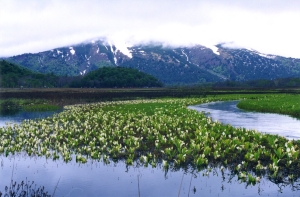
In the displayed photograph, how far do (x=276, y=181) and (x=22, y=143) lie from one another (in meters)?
15.6

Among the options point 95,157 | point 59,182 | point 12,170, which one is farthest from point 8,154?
point 59,182

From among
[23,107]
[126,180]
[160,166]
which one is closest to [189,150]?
[160,166]

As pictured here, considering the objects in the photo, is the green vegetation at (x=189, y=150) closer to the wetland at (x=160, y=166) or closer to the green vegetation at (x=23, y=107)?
the wetland at (x=160, y=166)

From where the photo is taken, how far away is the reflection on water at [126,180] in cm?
1409

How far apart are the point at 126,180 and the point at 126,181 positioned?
0.39 ft

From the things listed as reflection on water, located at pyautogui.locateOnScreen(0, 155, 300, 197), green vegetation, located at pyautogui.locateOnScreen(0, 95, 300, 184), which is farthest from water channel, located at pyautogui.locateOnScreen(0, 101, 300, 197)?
green vegetation, located at pyautogui.locateOnScreen(0, 95, 300, 184)

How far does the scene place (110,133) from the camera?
25.8 meters

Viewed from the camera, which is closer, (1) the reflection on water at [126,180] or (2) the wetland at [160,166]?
(1) the reflection on water at [126,180]

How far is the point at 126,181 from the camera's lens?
15.4m

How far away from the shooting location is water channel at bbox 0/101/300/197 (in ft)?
46.2

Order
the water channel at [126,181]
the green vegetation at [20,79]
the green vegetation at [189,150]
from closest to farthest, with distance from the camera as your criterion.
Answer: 1. the water channel at [126,181]
2. the green vegetation at [189,150]
3. the green vegetation at [20,79]

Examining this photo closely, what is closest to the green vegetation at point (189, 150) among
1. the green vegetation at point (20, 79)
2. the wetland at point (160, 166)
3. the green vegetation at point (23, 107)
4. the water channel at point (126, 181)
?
the wetland at point (160, 166)

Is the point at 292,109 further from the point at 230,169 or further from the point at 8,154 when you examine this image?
the point at 8,154

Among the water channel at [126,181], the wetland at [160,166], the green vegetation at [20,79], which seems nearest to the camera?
the water channel at [126,181]
